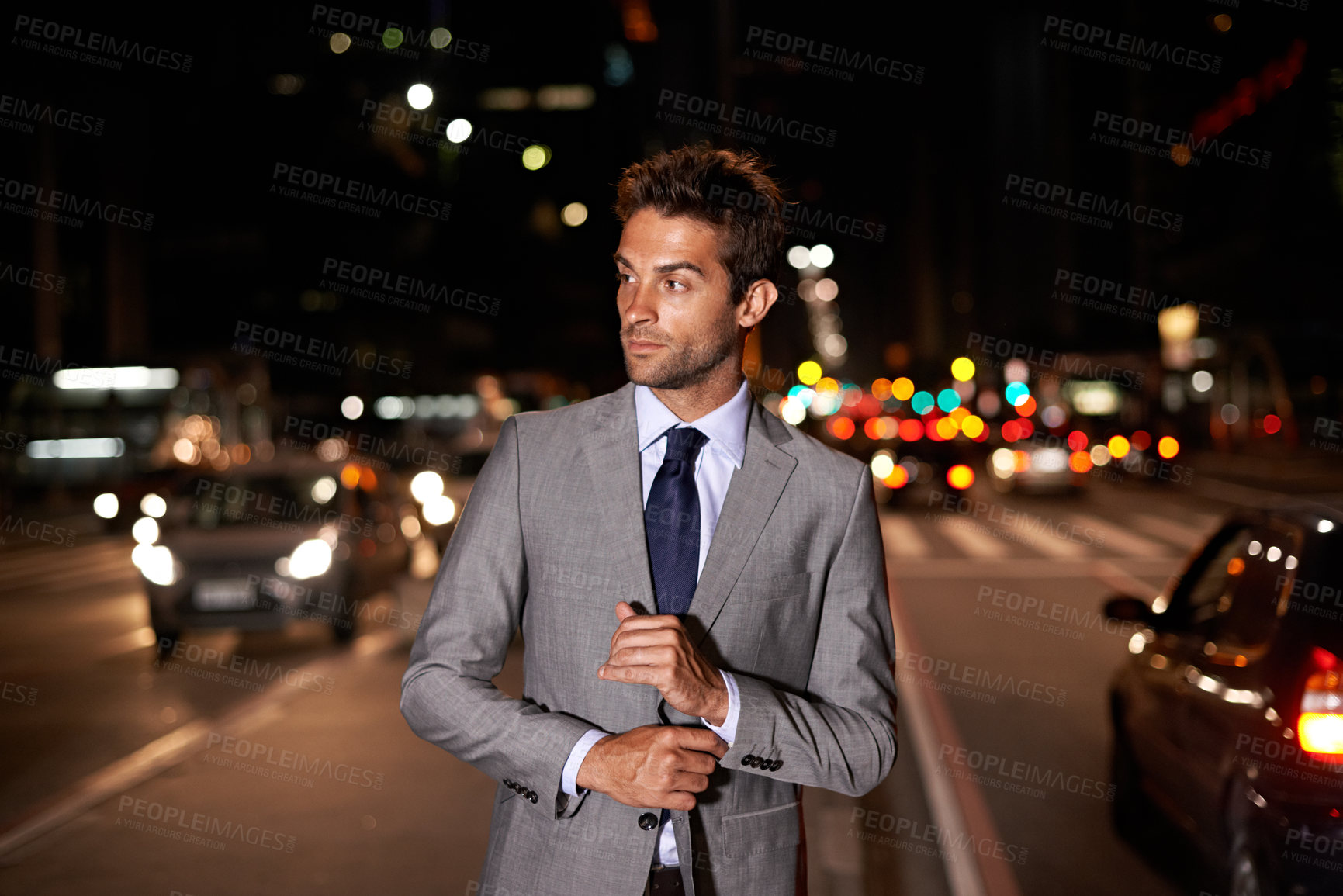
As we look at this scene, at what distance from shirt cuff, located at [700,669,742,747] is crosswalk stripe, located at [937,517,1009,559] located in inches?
610

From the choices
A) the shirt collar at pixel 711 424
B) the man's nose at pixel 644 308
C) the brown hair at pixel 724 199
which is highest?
the brown hair at pixel 724 199

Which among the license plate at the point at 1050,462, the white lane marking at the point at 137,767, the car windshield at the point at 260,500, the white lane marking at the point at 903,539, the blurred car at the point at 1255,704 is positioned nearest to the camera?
the blurred car at the point at 1255,704

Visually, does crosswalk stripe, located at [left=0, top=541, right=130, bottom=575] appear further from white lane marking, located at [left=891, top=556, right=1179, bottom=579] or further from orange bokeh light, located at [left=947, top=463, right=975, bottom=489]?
orange bokeh light, located at [left=947, top=463, right=975, bottom=489]

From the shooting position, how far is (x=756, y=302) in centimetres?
217

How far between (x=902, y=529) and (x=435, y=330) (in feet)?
135

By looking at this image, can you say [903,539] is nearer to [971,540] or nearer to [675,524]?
[971,540]

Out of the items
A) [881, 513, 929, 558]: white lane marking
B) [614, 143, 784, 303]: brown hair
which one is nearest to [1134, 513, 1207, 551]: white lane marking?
[881, 513, 929, 558]: white lane marking

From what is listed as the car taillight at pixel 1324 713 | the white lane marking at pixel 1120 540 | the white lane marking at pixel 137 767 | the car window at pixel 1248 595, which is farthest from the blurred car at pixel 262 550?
the white lane marking at pixel 1120 540

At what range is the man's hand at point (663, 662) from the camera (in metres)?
1.73

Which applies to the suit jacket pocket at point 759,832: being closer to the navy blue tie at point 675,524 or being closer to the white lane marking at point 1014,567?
the navy blue tie at point 675,524

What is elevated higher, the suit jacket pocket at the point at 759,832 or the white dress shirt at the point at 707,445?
the white dress shirt at the point at 707,445

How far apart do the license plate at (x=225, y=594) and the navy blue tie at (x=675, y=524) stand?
28.8 feet

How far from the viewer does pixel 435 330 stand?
192ft

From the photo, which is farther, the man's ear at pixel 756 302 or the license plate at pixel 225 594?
the license plate at pixel 225 594
